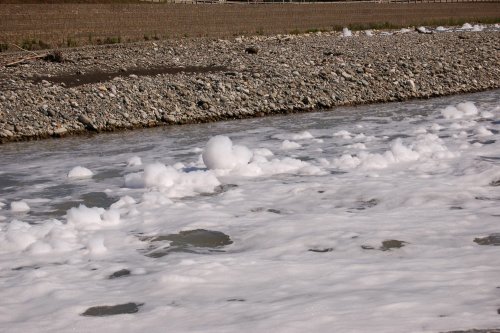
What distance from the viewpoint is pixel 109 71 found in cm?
1855

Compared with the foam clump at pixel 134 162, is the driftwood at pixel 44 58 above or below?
above

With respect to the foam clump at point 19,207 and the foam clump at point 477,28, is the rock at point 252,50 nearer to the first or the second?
the foam clump at point 19,207

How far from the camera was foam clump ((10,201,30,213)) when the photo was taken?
333 inches

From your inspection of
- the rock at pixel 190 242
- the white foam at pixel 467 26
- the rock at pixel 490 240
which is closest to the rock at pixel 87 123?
the rock at pixel 190 242

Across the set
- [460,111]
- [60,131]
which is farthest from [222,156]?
[460,111]

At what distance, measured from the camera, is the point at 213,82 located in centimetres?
1659

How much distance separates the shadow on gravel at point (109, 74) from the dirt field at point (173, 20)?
8.20 metres

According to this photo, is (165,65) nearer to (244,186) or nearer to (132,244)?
(244,186)

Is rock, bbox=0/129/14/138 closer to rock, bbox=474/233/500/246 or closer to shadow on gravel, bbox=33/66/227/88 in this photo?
shadow on gravel, bbox=33/66/227/88

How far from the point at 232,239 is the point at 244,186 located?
2.14 meters

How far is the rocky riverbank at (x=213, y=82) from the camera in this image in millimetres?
14508

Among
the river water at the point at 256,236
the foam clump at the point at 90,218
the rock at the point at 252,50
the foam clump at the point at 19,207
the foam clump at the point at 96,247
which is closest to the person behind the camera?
the river water at the point at 256,236

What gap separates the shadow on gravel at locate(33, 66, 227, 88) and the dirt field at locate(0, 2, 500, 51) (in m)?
8.20

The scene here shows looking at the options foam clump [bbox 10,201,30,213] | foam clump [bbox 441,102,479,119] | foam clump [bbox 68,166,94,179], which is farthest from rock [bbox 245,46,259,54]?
foam clump [bbox 10,201,30,213]
